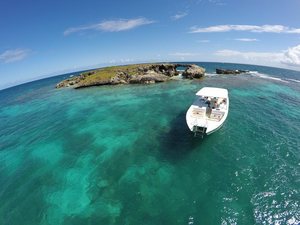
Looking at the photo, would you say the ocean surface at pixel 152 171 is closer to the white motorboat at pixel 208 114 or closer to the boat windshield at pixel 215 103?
the white motorboat at pixel 208 114

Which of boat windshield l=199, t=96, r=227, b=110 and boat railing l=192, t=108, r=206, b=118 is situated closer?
boat railing l=192, t=108, r=206, b=118

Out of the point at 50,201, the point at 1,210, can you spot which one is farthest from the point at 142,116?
the point at 1,210

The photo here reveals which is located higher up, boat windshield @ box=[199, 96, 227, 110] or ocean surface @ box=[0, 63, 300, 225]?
boat windshield @ box=[199, 96, 227, 110]

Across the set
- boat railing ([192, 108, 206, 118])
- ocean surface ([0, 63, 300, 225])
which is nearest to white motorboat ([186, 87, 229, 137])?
boat railing ([192, 108, 206, 118])

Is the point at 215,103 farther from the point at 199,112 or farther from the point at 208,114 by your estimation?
the point at 199,112

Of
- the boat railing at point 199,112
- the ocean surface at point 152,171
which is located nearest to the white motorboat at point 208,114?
the boat railing at point 199,112

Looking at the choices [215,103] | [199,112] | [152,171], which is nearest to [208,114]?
[199,112]

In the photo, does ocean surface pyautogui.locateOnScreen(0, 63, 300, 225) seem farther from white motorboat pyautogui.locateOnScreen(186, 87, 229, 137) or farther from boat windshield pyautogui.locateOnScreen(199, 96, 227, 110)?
boat windshield pyautogui.locateOnScreen(199, 96, 227, 110)
